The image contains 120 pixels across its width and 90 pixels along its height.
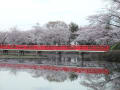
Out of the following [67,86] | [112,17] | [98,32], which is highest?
[112,17]

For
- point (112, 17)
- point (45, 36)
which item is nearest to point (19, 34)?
point (45, 36)

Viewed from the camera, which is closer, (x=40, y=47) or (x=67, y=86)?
(x=67, y=86)

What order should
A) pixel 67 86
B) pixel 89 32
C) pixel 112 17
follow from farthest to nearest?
pixel 89 32, pixel 112 17, pixel 67 86

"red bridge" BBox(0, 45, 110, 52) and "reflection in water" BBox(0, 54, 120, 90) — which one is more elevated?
"red bridge" BBox(0, 45, 110, 52)

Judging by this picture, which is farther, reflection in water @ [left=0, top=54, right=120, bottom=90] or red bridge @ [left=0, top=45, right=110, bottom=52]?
red bridge @ [left=0, top=45, right=110, bottom=52]

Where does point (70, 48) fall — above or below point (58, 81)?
above

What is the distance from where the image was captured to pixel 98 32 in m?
22.4

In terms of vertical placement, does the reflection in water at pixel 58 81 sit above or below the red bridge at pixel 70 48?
below

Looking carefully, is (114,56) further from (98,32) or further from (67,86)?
(67,86)

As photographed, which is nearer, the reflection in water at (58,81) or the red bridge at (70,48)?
the reflection in water at (58,81)

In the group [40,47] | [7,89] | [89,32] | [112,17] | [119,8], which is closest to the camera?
[7,89]

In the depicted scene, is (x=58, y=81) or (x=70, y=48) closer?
(x=58, y=81)

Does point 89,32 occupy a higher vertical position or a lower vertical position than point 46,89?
higher

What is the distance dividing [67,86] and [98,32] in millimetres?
13413
